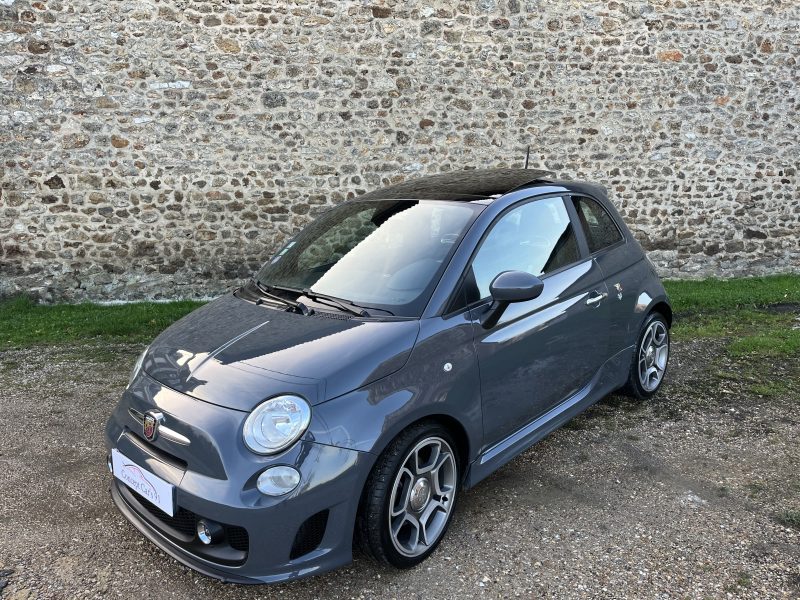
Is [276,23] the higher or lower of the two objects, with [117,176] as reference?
higher

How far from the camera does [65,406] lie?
179 inches

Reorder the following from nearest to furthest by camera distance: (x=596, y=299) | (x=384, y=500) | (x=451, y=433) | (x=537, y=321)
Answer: (x=384, y=500) < (x=451, y=433) < (x=537, y=321) < (x=596, y=299)

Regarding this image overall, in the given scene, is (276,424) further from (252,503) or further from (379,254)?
(379,254)

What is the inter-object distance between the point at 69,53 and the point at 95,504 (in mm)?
6347

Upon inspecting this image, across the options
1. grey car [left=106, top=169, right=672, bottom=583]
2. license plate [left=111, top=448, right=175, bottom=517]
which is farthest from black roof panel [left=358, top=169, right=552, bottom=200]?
license plate [left=111, top=448, right=175, bottom=517]

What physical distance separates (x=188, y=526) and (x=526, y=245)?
2.18 metres

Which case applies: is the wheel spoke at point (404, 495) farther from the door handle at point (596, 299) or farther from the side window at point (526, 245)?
the door handle at point (596, 299)

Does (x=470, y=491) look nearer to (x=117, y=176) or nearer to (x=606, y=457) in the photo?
(x=606, y=457)

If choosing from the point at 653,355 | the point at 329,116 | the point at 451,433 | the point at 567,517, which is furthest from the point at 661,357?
the point at 329,116

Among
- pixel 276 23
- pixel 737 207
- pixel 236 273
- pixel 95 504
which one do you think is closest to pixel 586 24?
pixel 737 207

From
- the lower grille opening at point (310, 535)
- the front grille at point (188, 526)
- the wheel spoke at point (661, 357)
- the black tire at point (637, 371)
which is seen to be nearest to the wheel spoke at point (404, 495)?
the lower grille opening at point (310, 535)

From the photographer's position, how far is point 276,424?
2.37 meters

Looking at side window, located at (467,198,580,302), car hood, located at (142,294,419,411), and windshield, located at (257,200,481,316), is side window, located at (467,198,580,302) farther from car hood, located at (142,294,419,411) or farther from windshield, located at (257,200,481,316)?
car hood, located at (142,294,419,411)

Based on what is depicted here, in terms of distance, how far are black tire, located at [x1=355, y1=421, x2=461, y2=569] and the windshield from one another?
0.57 m
